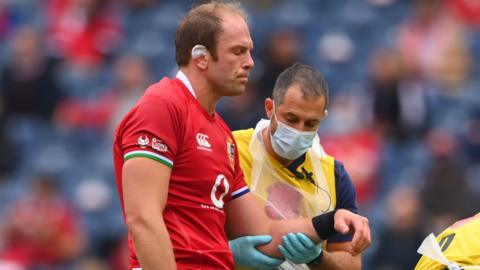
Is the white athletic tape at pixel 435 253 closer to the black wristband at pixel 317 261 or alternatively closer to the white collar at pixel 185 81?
the black wristband at pixel 317 261

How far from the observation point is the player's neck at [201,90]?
16.9 ft

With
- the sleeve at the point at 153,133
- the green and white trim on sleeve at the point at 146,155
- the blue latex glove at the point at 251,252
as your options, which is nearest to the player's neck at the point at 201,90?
the sleeve at the point at 153,133

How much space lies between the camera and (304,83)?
587cm

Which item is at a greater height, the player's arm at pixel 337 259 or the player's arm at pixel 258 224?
the player's arm at pixel 258 224

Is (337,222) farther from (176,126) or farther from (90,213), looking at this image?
(90,213)

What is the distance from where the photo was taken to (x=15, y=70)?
1230 centimetres

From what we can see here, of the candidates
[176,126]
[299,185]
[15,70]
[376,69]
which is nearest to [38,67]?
[15,70]

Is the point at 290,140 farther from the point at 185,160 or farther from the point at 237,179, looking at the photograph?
the point at 185,160

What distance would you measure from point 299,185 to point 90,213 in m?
5.96

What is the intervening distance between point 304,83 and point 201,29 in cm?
90

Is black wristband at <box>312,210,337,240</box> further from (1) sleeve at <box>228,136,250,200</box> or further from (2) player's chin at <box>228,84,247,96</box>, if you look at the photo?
(2) player's chin at <box>228,84,247,96</box>

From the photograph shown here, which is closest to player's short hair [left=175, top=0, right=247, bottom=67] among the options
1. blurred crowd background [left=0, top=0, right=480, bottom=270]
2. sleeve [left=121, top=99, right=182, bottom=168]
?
sleeve [left=121, top=99, right=182, bottom=168]

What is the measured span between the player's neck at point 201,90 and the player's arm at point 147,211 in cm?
43

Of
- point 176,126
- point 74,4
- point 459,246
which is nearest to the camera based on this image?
point 176,126
